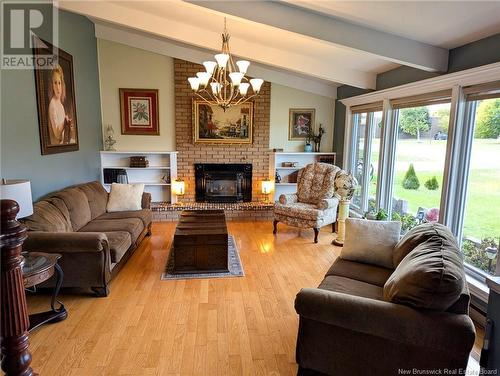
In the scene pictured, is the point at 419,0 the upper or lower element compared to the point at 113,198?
upper

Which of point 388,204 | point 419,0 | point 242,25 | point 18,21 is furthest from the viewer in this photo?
point 388,204

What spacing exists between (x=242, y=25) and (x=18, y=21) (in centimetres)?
233

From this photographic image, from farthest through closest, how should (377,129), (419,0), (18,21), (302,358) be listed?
(377,129) → (18,21) → (419,0) → (302,358)

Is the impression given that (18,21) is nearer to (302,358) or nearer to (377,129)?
(302,358)

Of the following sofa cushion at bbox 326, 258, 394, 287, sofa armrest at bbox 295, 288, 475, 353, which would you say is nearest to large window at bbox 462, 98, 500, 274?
sofa cushion at bbox 326, 258, 394, 287

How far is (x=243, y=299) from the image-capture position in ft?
10.1

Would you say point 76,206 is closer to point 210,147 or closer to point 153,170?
point 153,170

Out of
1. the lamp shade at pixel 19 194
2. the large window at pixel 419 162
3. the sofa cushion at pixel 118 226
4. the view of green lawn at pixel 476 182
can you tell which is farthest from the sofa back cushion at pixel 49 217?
the view of green lawn at pixel 476 182

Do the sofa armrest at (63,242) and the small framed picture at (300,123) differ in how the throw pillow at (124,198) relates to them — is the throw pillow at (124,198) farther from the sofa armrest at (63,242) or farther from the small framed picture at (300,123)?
the small framed picture at (300,123)

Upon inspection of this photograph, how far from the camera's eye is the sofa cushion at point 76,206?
3.71 metres

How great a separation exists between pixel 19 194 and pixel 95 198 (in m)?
1.93

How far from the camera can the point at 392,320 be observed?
171cm

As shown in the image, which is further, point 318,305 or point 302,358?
point 302,358

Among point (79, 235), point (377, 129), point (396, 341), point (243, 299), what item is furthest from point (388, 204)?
point (79, 235)
